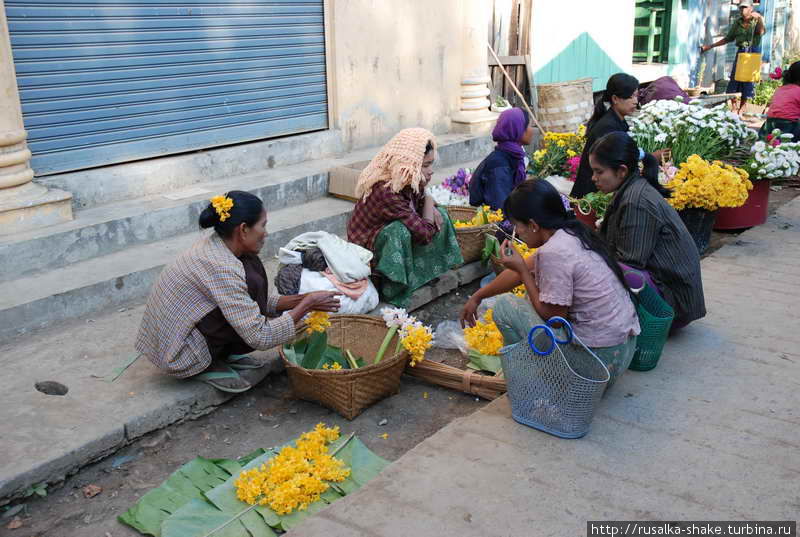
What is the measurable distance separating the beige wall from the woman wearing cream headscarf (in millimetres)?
2856

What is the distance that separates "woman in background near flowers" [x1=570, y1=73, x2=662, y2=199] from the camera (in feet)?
19.2

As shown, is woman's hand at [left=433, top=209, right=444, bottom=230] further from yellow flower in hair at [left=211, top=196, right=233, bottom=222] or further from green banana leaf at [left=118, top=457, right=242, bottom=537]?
green banana leaf at [left=118, top=457, right=242, bottom=537]

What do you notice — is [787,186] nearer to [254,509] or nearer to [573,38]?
[573,38]

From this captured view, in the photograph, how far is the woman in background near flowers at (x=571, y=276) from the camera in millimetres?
3361

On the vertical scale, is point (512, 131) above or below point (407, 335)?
above

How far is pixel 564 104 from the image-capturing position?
31.2 ft

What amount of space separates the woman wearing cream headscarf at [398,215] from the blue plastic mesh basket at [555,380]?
1.50m

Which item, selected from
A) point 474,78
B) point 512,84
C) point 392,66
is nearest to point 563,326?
point 392,66

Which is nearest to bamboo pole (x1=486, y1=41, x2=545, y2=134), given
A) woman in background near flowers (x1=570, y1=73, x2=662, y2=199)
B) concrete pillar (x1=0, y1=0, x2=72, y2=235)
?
woman in background near flowers (x1=570, y1=73, x2=662, y2=199)

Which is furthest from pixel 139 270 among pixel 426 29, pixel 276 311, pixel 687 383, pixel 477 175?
pixel 426 29

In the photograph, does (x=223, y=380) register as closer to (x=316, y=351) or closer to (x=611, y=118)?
(x=316, y=351)

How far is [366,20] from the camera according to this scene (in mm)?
7547

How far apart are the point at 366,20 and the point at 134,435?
5227 millimetres

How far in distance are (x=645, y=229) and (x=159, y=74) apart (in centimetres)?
397
